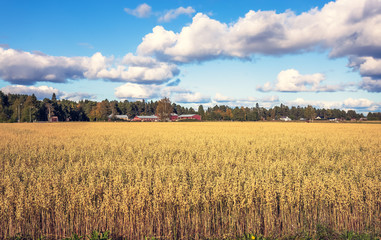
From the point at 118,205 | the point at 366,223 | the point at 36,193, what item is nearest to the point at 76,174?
the point at 36,193

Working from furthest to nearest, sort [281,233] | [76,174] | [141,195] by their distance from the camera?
1. [76,174]
2. [141,195]
3. [281,233]

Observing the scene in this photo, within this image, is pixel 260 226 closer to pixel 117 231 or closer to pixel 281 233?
pixel 281 233

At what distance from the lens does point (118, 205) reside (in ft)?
23.9

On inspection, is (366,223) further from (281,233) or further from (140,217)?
(140,217)

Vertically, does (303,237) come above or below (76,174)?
below

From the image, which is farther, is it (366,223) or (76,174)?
(76,174)

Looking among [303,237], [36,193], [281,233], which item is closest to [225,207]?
[281,233]

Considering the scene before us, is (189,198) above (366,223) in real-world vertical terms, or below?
above

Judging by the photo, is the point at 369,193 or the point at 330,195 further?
the point at 369,193

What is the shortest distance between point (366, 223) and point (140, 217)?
656cm

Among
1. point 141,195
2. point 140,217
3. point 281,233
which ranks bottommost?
point 281,233

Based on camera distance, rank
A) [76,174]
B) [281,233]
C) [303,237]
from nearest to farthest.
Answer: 1. [303,237]
2. [281,233]
3. [76,174]

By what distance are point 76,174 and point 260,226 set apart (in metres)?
7.54

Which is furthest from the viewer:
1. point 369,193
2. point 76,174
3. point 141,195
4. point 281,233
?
point 76,174
